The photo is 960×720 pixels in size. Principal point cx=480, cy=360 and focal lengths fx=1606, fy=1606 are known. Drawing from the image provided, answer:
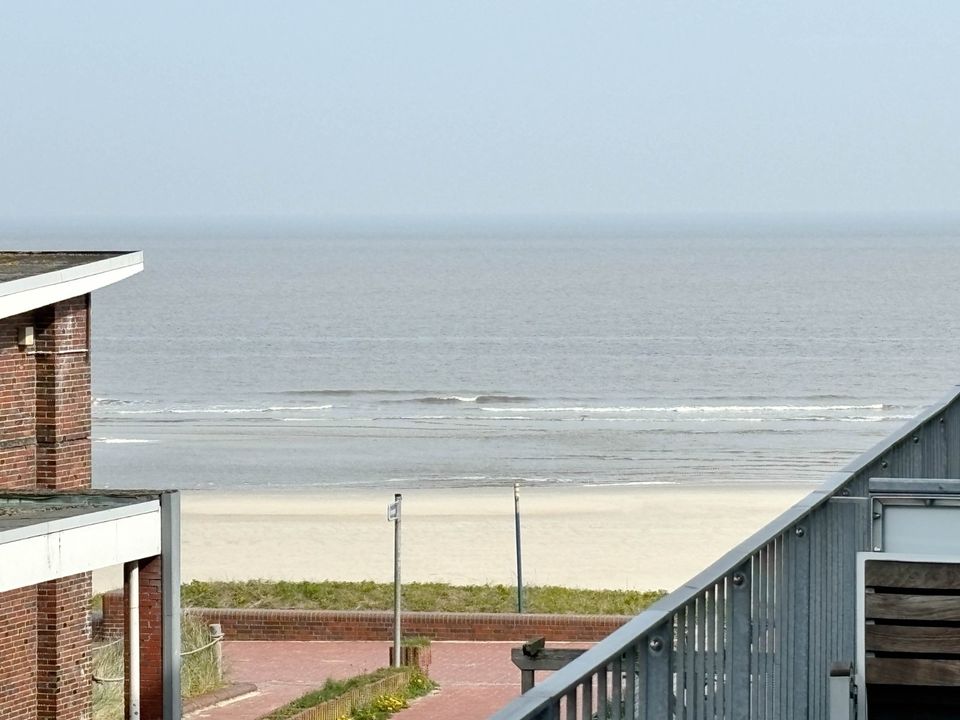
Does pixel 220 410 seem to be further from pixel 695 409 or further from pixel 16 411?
pixel 16 411

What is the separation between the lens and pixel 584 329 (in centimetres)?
9925

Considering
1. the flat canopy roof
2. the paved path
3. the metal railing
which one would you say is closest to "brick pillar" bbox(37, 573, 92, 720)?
the flat canopy roof

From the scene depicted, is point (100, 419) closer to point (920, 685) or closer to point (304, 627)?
point (304, 627)

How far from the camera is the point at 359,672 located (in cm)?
1856

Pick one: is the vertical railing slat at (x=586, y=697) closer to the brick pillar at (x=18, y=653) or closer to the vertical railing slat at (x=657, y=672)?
the vertical railing slat at (x=657, y=672)

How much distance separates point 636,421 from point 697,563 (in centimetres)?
2809

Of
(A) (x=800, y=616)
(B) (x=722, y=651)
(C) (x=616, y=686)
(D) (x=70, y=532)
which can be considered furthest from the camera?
(D) (x=70, y=532)

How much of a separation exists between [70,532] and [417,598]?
13116 millimetres

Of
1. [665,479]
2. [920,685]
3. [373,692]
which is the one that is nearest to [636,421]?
[665,479]

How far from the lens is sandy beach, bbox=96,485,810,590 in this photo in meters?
28.5

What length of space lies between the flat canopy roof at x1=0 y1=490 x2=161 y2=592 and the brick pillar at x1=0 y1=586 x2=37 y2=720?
1.05 m

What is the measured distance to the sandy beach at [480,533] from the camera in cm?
2847

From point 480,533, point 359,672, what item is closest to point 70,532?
point 359,672

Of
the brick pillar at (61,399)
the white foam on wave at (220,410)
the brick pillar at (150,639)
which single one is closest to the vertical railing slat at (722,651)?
the brick pillar at (150,639)
